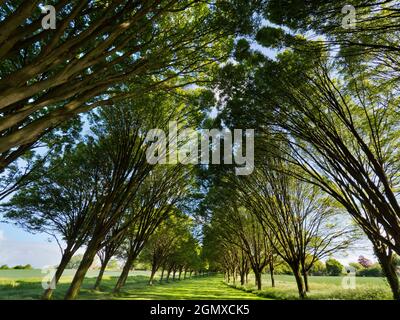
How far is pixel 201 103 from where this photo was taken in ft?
40.7

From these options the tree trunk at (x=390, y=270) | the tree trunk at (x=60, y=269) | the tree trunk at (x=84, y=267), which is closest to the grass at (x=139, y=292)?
the tree trunk at (x=60, y=269)

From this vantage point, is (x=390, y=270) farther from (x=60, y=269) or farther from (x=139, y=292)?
(x=60, y=269)

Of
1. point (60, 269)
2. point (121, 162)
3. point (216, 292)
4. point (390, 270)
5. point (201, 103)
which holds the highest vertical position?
point (201, 103)

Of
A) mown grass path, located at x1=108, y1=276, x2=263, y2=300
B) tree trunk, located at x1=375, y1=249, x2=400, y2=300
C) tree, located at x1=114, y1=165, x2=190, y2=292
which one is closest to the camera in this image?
tree trunk, located at x1=375, y1=249, x2=400, y2=300

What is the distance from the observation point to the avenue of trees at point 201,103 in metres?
5.61

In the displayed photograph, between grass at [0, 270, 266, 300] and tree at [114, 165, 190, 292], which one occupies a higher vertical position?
tree at [114, 165, 190, 292]

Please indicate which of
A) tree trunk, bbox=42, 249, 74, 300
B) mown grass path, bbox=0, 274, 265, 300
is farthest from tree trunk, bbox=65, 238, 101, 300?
tree trunk, bbox=42, 249, 74, 300

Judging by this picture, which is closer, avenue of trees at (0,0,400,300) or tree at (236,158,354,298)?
avenue of trees at (0,0,400,300)

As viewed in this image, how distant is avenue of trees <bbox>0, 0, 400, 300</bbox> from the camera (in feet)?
18.4

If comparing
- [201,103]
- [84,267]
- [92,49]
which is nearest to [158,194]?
[84,267]

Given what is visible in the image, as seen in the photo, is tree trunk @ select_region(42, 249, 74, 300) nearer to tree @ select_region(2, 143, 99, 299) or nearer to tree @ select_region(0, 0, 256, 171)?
tree @ select_region(2, 143, 99, 299)

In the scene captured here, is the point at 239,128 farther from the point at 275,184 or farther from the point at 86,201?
the point at 86,201

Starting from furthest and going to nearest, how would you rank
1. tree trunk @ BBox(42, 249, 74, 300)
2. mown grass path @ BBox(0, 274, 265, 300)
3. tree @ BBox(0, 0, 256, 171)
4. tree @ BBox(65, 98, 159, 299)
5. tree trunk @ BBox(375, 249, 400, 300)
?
mown grass path @ BBox(0, 274, 265, 300) → tree trunk @ BBox(42, 249, 74, 300) → tree trunk @ BBox(375, 249, 400, 300) → tree @ BBox(65, 98, 159, 299) → tree @ BBox(0, 0, 256, 171)
